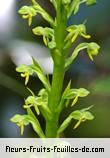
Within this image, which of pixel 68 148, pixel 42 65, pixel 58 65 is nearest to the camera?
pixel 58 65

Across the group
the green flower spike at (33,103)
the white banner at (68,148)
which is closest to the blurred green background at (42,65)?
the white banner at (68,148)

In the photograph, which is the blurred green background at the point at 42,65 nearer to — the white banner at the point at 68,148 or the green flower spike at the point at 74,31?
the white banner at the point at 68,148

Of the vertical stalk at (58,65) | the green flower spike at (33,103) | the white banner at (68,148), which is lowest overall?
the white banner at (68,148)

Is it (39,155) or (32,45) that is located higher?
(32,45)

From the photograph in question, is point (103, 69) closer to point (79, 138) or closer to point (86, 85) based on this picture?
point (86, 85)

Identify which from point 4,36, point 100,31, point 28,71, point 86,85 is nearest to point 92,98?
point 86,85

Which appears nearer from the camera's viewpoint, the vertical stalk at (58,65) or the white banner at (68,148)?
the vertical stalk at (58,65)

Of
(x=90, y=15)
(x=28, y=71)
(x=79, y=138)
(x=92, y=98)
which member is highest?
(x=90, y=15)

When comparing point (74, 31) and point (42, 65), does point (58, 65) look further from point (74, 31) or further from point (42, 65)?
point (42, 65)

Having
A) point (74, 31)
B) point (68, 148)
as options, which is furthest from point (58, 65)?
point (68, 148)
